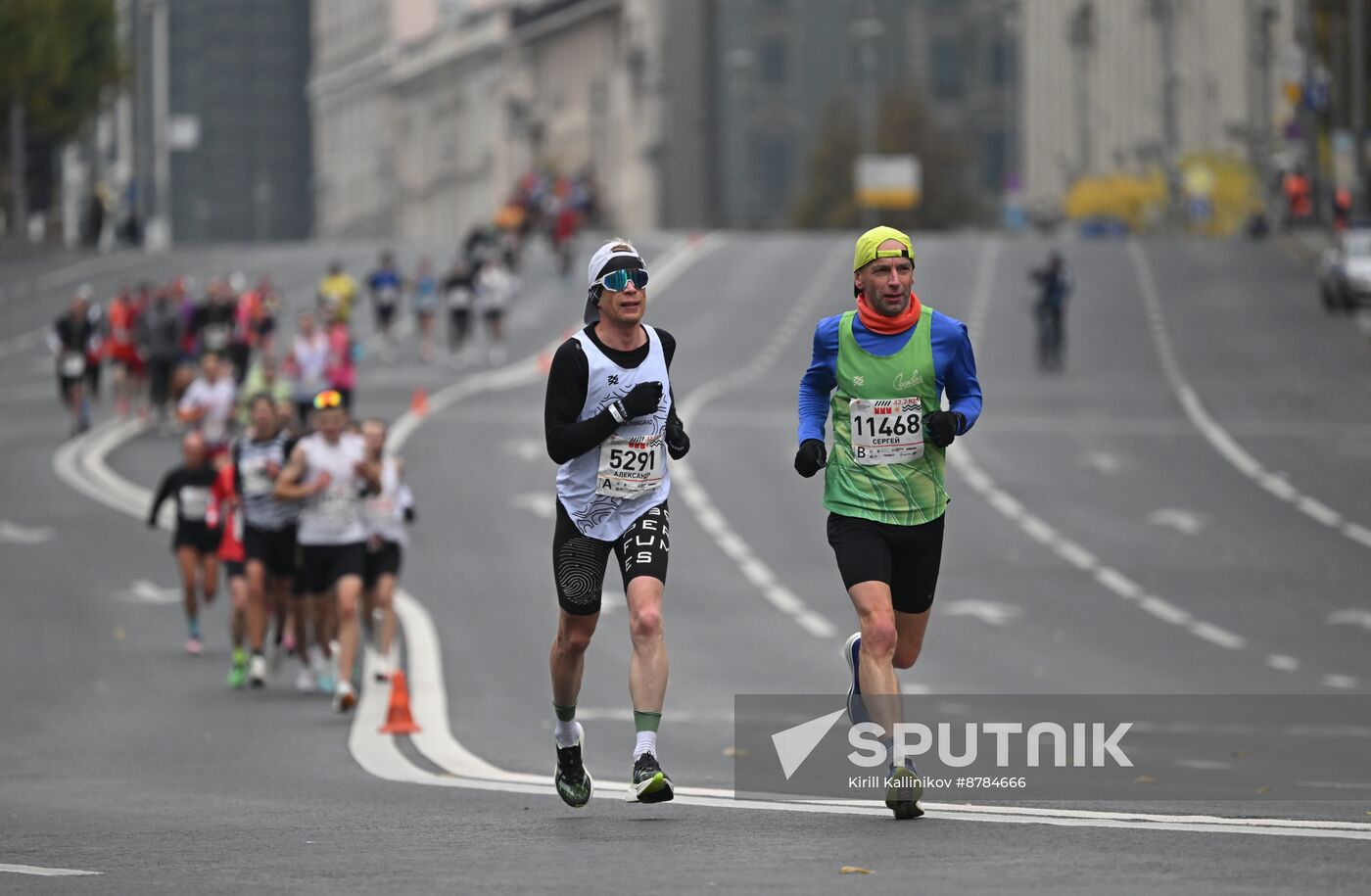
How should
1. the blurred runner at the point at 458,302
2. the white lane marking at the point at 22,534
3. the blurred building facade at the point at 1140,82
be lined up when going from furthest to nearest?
the blurred building facade at the point at 1140,82 → the blurred runner at the point at 458,302 → the white lane marking at the point at 22,534

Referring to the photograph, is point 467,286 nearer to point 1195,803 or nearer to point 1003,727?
point 1003,727

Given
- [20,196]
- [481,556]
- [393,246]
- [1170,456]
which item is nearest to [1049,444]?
[1170,456]

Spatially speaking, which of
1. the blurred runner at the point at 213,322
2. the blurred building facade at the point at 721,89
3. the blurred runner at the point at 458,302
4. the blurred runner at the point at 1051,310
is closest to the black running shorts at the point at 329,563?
the blurred runner at the point at 213,322

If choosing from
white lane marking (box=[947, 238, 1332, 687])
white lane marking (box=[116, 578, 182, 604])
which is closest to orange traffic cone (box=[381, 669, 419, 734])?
white lane marking (box=[947, 238, 1332, 687])

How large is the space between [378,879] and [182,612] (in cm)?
1548

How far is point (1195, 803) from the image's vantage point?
9.82 meters

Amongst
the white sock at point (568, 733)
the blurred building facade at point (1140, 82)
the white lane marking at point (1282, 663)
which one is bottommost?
the white lane marking at point (1282, 663)

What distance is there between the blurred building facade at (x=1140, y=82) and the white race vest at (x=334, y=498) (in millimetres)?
57546

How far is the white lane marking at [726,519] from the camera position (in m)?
23.0

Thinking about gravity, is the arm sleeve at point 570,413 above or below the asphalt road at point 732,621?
above

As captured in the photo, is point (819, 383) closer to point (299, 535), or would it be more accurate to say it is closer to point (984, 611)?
point (299, 535)

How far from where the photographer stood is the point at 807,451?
9.23 m

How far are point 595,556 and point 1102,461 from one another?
2480 centimetres

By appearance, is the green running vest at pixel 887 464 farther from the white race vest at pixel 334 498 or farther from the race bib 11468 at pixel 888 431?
the white race vest at pixel 334 498
